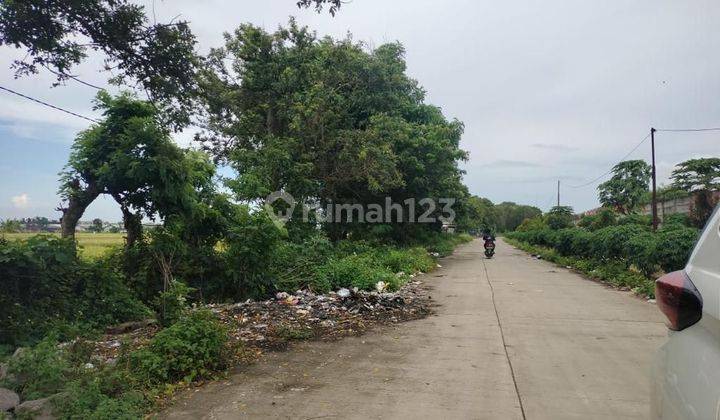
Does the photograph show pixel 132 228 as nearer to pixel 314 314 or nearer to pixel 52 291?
pixel 52 291

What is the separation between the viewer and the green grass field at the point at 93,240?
6787 mm

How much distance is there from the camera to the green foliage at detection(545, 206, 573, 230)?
105ft

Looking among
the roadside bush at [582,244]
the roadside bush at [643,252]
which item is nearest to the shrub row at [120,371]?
the roadside bush at [643,252]

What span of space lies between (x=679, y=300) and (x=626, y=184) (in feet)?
139

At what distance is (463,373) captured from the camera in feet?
16.5

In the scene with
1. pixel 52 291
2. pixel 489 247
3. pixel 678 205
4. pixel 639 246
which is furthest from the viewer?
pixel 489 247

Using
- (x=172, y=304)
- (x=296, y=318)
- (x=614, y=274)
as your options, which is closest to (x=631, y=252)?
(x=614, y=274)

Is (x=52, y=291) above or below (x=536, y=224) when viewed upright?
below

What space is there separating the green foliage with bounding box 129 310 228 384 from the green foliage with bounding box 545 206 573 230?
29.3m

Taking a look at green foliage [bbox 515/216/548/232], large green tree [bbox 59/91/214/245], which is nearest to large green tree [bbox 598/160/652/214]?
green foliage [bbox 515/216/548/232]

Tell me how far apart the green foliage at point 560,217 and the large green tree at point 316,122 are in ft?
47.4

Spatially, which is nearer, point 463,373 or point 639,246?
point 463,373

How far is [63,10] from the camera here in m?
5.91

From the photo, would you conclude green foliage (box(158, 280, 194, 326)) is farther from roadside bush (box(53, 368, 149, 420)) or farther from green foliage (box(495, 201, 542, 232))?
green foliage (box(495, 201, 542, 232))
